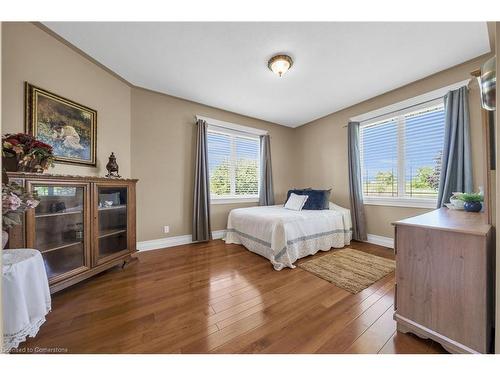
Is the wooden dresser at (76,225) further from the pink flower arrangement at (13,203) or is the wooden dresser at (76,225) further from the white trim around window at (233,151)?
the white trim around window at (233,151)

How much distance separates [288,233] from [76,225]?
7.44 feet

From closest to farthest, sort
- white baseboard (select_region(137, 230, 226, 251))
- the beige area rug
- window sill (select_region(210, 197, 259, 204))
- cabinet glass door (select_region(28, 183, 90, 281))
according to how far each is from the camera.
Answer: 1. cabinet glass door (select_region(28, 183, 90, 281))
2. the beige area rug
3. white baseboard (select_region(137, 230, 226, 251))
4. window sill (select_region(210, 197, 259, 204))

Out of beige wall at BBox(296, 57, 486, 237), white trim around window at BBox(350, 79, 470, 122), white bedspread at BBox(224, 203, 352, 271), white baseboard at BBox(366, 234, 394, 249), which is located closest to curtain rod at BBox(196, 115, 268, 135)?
beige wall at BBox(296, 57, 486, 237)

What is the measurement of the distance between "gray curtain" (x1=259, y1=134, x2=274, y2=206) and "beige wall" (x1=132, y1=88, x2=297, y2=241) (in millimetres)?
935

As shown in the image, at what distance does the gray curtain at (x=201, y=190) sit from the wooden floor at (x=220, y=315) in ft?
3.39

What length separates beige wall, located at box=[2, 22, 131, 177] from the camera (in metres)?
1.65

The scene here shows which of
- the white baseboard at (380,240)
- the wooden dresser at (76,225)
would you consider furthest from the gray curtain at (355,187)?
the wooden dresser at (76,225)

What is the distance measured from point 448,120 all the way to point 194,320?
3.47 metres

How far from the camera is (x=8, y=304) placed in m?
1.07

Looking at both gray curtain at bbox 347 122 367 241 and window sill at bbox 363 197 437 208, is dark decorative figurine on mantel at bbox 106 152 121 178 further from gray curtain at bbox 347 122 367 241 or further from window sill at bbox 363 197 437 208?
window sill at bbox 363 197 437 208
